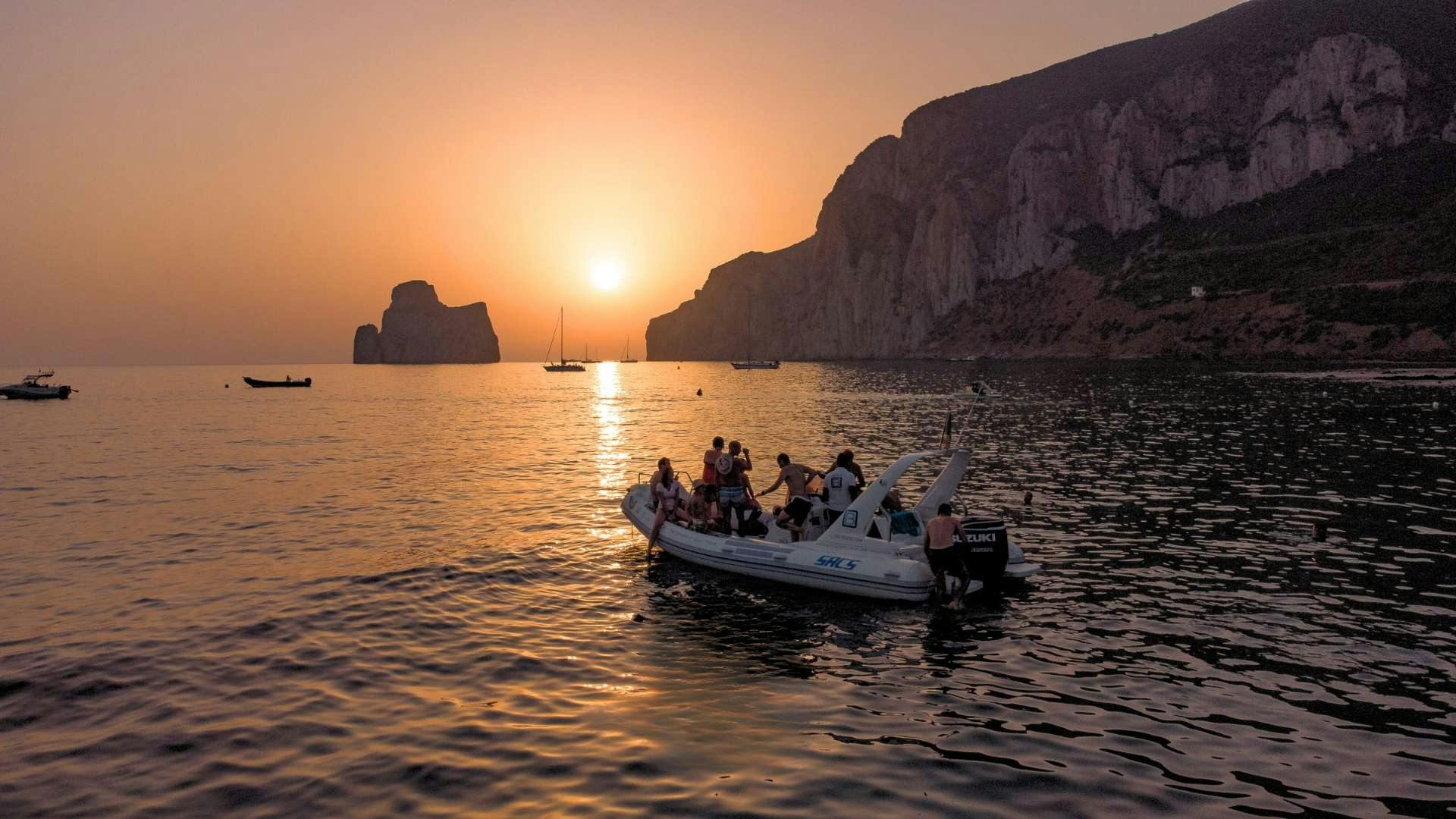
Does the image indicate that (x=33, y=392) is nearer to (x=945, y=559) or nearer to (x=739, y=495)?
(x=739, y=495)

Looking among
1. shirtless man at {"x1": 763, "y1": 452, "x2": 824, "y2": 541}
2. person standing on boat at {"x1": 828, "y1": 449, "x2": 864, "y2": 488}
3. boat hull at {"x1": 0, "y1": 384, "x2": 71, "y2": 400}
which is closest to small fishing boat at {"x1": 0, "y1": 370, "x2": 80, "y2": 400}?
boat hull at {"x1": 0, "y1": 384, "x2": 71, "y2": 400}

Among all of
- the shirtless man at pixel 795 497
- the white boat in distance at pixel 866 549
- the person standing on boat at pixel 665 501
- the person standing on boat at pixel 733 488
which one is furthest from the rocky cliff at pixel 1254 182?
the person standing on boat at pixel 665 501

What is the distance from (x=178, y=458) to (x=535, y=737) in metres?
39.9

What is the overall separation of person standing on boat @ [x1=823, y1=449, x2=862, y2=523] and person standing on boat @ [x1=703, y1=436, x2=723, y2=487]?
109 inches

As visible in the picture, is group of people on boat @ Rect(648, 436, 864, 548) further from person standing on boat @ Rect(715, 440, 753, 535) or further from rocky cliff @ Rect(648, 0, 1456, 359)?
rocky cliff @ Rect(648, 0, 1456, 359)

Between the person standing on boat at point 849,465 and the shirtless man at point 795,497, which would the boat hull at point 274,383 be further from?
the person standing on boat at point 849,465

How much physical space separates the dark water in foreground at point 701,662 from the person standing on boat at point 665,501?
1075 mm

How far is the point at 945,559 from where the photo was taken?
14547 mm

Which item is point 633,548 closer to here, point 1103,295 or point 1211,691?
point 1211,691

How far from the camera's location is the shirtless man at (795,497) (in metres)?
17.5

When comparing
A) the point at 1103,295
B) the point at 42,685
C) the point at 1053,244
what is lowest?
the point at 42,685

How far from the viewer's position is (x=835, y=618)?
1415cm

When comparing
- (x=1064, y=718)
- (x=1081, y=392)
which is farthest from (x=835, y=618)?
(x=1081, y=392)

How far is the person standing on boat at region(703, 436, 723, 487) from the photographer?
738 inches
